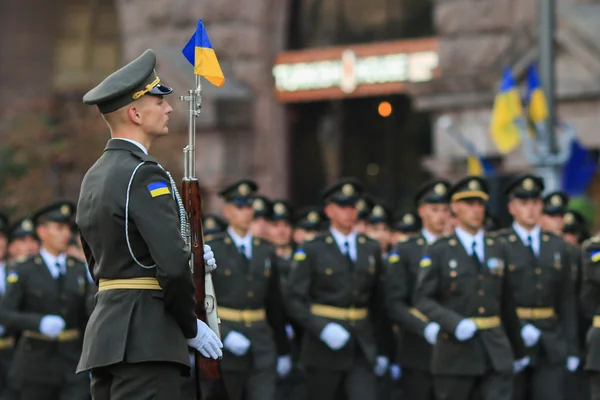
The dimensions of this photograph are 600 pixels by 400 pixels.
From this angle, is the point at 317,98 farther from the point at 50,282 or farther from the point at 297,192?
the point at 50,282

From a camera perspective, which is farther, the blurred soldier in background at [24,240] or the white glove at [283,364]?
the blurred soldier in background at [24,240]

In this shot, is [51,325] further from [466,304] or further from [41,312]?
[466,304]

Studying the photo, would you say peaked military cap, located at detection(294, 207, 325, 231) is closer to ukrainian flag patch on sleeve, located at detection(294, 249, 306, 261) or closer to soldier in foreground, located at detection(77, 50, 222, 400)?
ukrainian flag patch on sleeve, located at detection(294, 249, 306, 261)

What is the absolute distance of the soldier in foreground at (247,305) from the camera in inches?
387

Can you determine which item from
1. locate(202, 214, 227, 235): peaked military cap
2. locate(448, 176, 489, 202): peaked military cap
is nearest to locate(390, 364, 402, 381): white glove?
locate(202, 214, 227, 235): peaked military cap

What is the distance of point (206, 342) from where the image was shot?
18.8 feet

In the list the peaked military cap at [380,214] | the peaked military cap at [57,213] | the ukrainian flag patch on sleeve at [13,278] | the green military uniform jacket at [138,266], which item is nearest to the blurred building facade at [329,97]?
the peaked military cap at [380,214]

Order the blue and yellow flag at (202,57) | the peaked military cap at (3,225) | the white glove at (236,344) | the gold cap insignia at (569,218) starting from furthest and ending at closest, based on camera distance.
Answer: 1. the peaked military cap at (3,225)
2. the gold cap insignia at (569,218)
3. the white glove at (236,344)
4. the blue and yellow flag at (202,57)

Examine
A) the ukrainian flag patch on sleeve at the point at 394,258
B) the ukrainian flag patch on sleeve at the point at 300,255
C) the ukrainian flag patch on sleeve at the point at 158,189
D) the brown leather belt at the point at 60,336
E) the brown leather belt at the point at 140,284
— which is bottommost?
the brown leather belt at the point at 60,336

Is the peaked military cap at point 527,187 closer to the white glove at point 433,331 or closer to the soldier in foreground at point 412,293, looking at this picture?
the soldier in foreground at point 412,293

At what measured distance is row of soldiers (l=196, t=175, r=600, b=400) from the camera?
9.23 metres

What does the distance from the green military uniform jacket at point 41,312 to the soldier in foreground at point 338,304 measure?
6.10 ft

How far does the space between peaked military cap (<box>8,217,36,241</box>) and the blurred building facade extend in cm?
529

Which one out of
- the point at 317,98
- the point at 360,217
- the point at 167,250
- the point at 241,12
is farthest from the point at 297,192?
the point at 167,250
